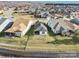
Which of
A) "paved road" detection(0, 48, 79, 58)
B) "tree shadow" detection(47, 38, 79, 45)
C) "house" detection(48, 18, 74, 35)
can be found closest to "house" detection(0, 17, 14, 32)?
"house" detection(48, 18, 74, 35)

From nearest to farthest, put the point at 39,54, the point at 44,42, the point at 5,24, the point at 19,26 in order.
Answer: the point at 39,54, the point at 44,42, the point at 19,26, the point at 5,24

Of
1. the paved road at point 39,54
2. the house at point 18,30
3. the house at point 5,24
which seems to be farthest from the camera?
the house at point 5,24

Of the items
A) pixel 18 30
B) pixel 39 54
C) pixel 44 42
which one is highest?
pixel 18 30

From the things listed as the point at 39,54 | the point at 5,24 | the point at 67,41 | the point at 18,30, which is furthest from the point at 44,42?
the point at 5,24

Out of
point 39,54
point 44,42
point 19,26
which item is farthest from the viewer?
point 19,26

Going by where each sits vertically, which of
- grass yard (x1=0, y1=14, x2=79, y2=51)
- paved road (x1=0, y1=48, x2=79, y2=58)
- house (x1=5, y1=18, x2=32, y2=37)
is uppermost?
house (x1=5, y1=18, x2=32, y2=37)

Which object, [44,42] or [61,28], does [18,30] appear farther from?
[61,28]

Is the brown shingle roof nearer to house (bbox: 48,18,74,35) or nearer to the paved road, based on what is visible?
house (bbox: 48,18,74,35)

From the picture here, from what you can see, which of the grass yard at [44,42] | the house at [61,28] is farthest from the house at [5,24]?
Result: the house at [61,28]

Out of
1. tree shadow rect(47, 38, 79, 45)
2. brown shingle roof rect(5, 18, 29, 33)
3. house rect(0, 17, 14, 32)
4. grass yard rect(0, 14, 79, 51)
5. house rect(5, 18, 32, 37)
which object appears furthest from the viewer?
house rect(0, 17, 14, 32)

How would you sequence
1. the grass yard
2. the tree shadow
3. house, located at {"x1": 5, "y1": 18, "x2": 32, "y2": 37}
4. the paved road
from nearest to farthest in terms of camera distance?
the paved road
the grass yard
the tree shadow
house, located at {"x1": 5, "y1": 18, "x2": 32, "y2": 37}

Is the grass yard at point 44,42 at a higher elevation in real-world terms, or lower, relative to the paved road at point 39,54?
higher

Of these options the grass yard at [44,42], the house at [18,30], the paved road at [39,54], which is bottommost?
the paved road at [39,54]

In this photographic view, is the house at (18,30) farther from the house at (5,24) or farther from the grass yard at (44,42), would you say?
the house at (5,24)
